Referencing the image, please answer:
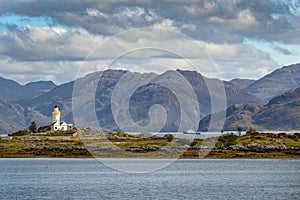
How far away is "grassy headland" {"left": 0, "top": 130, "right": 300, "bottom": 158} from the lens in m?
145

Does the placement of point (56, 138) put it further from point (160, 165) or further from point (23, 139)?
point (160, 165)

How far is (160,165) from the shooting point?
132 m

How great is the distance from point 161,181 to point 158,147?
5264cm

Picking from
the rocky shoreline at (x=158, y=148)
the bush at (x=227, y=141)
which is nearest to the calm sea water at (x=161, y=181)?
the rocky shoreline at (x=158, y=148)

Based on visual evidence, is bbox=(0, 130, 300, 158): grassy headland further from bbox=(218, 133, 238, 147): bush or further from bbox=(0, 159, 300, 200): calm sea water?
bbox=(0, 159, 300, 200): calm sea water

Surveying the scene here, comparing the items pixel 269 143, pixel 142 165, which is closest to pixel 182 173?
pixel 142 165

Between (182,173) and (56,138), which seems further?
(56,138)

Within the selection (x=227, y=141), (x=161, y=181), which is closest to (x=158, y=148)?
(x=227, y=141)

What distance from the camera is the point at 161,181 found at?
324ft

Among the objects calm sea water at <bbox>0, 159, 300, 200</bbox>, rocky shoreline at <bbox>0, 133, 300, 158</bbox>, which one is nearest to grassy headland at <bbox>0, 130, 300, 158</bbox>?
rocky shoreline at <bbox>0, 133, 300, 158</bbox>

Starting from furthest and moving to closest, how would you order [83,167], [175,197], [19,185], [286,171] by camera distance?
[83,167] < [286,171] < [19,185] < [175,197]

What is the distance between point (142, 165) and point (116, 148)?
2595 cm

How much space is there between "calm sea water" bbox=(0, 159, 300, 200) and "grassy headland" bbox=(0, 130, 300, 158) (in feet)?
20.2

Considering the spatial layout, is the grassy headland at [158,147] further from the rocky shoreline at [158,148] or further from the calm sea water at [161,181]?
the calm sea water at [161,181]
